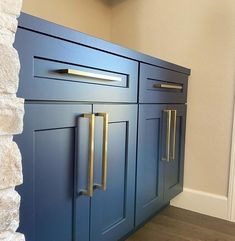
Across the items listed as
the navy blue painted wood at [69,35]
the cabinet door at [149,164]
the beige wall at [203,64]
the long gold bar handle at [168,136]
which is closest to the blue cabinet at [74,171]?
the cabinet door at [149,164]

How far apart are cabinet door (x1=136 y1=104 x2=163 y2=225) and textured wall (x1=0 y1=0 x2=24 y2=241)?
0.84 meters

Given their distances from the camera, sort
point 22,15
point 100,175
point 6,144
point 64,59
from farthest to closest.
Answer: point 100,175, point 64,59, point 22,15, point 6,144

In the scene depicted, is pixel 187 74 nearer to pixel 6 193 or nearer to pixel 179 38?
pixel 179 38

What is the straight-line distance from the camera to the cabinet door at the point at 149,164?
144 cm

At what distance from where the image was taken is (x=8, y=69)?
0.62 metres

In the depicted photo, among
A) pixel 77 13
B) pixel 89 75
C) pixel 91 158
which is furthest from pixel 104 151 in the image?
pixel 77 13

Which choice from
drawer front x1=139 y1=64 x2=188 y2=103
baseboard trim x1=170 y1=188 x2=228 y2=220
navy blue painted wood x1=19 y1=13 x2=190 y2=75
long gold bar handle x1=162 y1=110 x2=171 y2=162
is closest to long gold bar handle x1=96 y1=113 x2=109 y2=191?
navy blue painted wood x1=19 y1=13 x2=190 y2=75

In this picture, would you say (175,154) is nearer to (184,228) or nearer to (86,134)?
(184,228)

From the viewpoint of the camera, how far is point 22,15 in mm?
767

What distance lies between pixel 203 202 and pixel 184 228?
316mm

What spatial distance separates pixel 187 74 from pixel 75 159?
1171mm

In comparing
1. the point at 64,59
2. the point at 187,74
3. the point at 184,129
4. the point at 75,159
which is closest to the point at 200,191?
the point at 184,129

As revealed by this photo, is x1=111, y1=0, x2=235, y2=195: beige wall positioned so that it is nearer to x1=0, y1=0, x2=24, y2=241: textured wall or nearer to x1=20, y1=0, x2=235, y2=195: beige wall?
x1=20, y1=0, x2=235, y2=195: beige wall

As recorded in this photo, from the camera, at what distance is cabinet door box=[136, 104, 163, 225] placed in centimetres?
144
